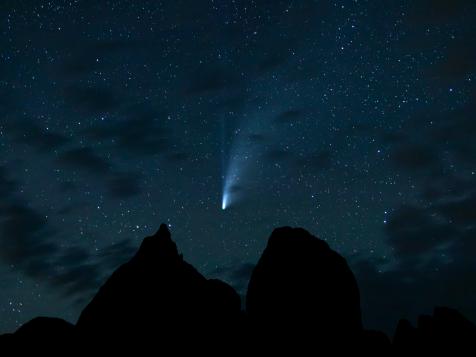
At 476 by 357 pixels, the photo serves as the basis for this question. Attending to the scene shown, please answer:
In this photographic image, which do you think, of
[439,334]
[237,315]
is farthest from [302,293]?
[439,334]

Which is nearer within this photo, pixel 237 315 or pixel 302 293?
pixel 302 293

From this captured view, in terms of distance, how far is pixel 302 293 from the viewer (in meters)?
24.5

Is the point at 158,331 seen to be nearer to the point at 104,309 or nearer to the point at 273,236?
the point at 104,309

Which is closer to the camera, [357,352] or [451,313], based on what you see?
[357,352]

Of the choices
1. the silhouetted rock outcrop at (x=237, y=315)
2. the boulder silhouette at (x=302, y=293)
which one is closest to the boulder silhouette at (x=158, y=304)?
the silhouetted rock outcrop at (x=237, y=315)

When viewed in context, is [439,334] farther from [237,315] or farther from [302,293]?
[237,315]

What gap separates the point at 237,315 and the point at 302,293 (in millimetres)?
3401

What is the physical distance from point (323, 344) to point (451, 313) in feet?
27.4

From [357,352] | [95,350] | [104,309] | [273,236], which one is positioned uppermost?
[273,236]

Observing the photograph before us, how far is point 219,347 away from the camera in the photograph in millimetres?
23031

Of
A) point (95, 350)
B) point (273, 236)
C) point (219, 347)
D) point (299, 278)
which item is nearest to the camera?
point (95, 350)

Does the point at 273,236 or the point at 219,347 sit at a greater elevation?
the point at 273,236

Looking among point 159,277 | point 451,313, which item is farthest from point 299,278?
point 451,313

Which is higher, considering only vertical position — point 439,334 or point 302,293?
point 302,293
